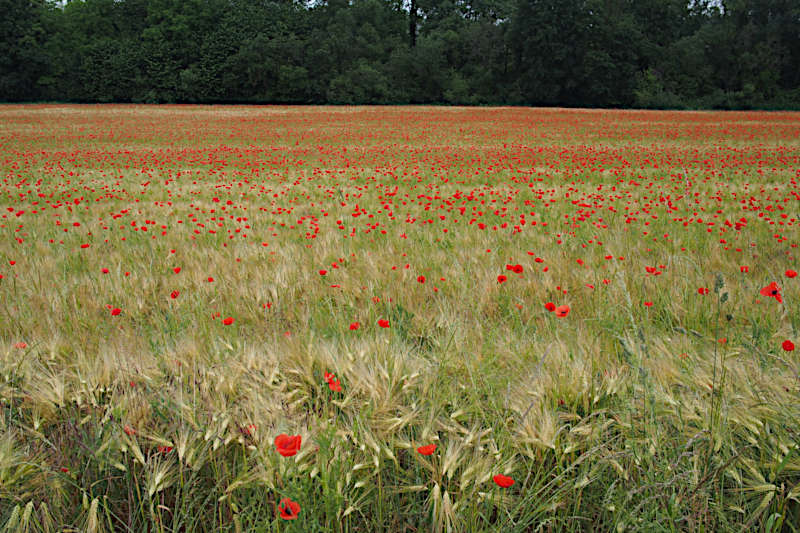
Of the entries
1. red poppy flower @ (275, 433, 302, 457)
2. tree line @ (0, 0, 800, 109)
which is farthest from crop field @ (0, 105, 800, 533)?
tree line @ (0, 0, 800, 109)

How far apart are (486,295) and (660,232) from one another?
295cm

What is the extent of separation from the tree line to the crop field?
179ft

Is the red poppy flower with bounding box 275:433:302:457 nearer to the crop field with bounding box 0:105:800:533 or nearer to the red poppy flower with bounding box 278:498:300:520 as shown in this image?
the crop field with bounding box 0:105:800:533

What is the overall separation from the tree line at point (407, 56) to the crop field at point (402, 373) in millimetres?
54531

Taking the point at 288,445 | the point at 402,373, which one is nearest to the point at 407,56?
the point at 402,373

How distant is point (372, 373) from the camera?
1.87m

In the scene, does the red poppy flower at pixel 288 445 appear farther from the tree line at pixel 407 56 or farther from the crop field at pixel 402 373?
the tree line at pixel 407 56

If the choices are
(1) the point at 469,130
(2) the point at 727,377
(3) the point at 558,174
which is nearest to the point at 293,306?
(2) the point at 727,377

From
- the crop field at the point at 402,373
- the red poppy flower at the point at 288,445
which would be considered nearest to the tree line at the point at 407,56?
the crop field at the point at 402,373

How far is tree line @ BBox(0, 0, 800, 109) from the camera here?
53312 millimetres

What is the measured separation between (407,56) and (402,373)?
62.5 m

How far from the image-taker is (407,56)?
5888 cm

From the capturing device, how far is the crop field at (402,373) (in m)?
1.47

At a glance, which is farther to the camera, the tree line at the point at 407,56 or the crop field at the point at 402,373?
the tree line at the point at 407,56
